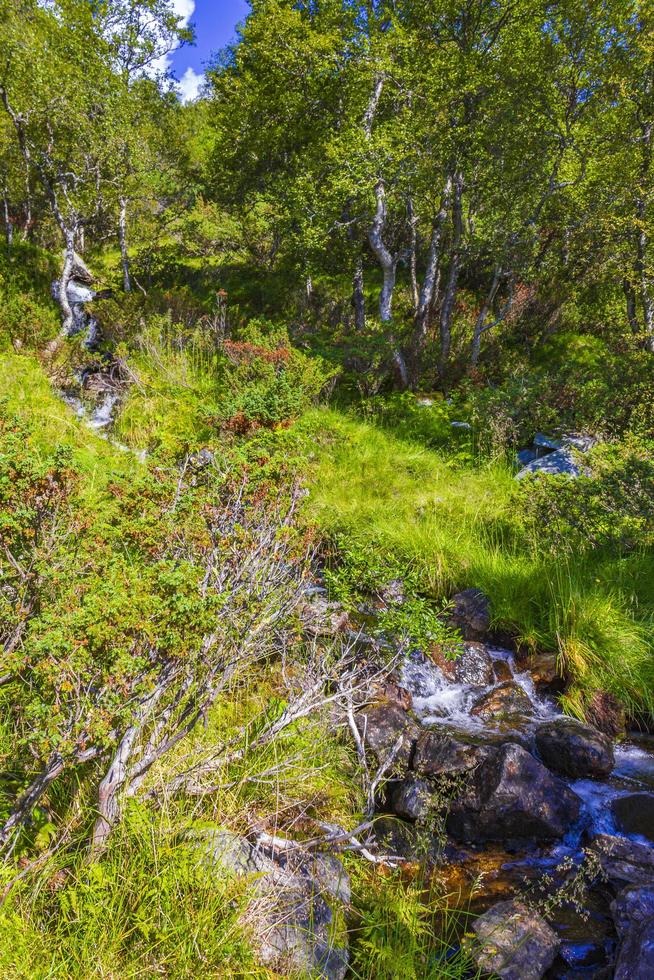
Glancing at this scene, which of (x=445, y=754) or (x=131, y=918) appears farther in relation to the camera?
(x=445, y=754)

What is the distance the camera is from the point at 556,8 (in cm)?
984

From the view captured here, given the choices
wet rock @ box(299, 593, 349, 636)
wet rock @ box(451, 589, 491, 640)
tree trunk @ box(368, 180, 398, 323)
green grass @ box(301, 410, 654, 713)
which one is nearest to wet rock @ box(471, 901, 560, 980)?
wet rock @ box(299, 593, 349, 636)

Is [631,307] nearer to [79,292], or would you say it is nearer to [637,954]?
[637,954]

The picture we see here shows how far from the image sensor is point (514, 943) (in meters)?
3.01

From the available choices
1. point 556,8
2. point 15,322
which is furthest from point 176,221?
point 556,8

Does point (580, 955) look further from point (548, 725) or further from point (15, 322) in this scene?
point (15, 322)

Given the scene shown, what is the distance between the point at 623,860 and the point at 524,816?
2.21ft

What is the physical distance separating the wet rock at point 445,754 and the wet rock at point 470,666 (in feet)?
3.30

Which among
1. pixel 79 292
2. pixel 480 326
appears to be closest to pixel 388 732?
pixel 480 326

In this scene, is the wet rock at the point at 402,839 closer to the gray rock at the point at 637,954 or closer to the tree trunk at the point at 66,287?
the gray rock at the point at 637,954

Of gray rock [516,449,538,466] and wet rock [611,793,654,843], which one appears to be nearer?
wet rock [611,793,654,843]

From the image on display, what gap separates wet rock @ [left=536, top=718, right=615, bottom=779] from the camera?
14.7 feet

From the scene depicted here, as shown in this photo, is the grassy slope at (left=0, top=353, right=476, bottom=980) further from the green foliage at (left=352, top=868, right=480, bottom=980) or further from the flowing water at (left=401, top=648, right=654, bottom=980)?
the flowing water at (left=401, top=648, right=654, bottom=980)

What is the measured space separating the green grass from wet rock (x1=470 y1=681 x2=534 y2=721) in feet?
1.45
